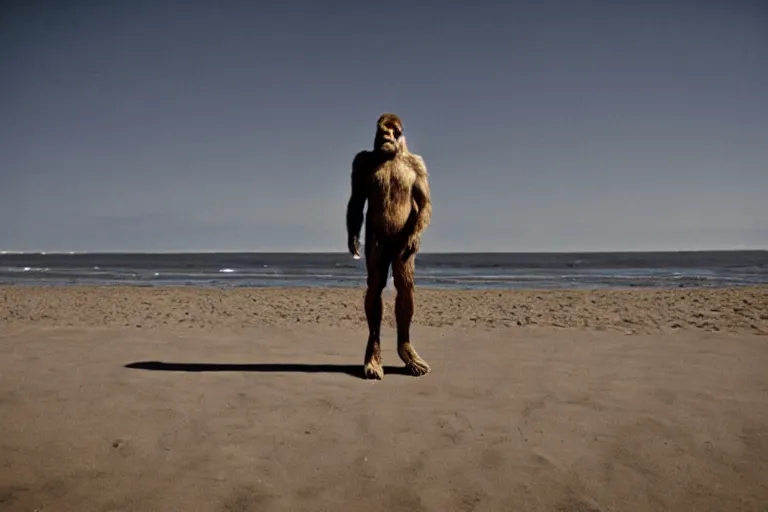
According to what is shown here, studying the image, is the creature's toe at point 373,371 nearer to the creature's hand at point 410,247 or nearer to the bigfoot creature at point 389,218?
the bigfoot creature at point 389,218

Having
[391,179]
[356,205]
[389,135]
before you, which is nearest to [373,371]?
[356,205]

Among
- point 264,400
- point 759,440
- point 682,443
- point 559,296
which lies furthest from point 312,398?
point 559,296

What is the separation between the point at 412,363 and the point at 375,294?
0.69 m

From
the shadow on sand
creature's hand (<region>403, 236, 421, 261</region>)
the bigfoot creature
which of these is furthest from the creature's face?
the shadow on sand

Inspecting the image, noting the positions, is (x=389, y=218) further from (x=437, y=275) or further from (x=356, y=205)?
(x=437, y=275)

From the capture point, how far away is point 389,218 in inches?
199

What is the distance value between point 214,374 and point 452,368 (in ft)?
6.90

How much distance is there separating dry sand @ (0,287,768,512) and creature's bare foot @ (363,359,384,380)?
98 mm

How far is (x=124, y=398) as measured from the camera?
4.25 metres

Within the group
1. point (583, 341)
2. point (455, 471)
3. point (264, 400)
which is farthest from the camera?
point (583, 341)

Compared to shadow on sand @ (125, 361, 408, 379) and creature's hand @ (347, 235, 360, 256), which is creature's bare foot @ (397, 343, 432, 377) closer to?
shadow on sand @ (125, 361, 408, 379)

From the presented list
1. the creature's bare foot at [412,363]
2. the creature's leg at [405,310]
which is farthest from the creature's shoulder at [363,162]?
the creature's bare foot at [412,363]

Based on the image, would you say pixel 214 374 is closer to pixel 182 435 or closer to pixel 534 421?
pixel 182 435

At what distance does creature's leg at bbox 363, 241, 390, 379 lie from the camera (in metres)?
5.12
